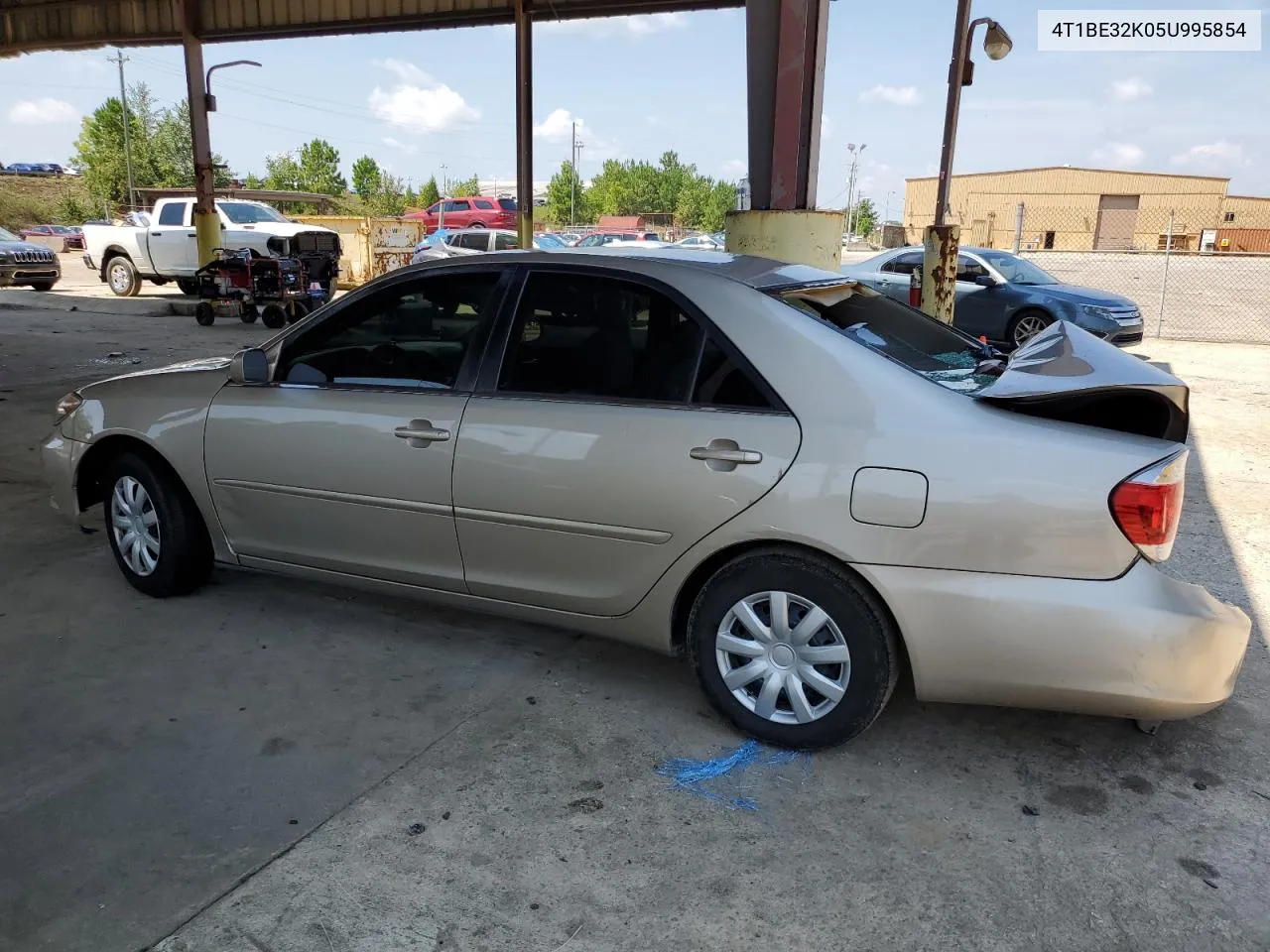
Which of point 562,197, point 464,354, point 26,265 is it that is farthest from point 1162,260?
point 562,197

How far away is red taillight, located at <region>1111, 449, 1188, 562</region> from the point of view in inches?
100

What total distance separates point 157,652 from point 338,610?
74 centimetres

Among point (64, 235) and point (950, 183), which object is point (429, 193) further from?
point (950, 183)

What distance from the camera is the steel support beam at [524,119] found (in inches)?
621

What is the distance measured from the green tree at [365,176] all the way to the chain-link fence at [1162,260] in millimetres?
49533

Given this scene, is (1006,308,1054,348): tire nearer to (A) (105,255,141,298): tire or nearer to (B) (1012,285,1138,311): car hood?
(B) (1012,285,1138,311): car hood

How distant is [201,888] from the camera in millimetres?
2410

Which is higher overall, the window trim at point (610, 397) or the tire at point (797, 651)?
the window trim at point (610, 397)

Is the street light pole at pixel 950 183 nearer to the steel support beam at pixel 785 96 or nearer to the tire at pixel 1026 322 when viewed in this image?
the tire at pixel 1026 322

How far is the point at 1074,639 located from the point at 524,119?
50.6 ft

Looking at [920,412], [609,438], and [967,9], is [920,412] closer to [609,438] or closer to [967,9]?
[609,438]

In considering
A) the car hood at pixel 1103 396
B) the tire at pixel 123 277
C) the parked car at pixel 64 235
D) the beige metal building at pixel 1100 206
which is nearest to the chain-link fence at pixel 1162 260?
the beige metal building at pixel 1100 206

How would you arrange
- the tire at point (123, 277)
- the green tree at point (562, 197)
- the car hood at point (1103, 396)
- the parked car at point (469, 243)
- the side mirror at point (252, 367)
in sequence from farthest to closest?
the green tree at point (562, 197) → the tire at point (123, 277) → the parked car at point (469, 243) → the side mirror at point (252, 367) → the car hood at point (1103, 396)

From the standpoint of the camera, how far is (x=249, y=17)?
56.7 ft
